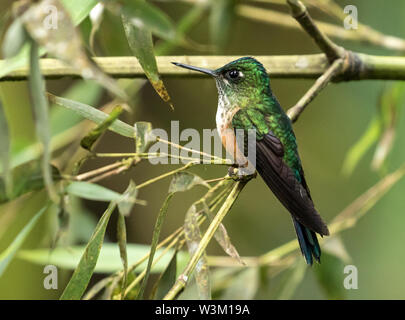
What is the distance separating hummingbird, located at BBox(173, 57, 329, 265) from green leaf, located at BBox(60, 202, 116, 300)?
15.3 inches

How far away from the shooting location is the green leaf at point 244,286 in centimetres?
178

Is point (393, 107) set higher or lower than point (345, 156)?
lower

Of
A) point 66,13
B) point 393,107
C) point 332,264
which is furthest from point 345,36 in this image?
point 66,13

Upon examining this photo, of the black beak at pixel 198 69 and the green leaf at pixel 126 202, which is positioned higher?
the black beak at pixel 198 69

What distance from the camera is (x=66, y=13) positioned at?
0.75 m

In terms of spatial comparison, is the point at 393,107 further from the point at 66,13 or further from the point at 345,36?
the point at 66,13

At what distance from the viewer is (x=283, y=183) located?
51.9 inches

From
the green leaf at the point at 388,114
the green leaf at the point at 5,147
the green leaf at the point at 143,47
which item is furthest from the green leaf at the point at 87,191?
the green leaf at the point at 388,114

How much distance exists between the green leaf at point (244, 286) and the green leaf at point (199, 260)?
2.25ft

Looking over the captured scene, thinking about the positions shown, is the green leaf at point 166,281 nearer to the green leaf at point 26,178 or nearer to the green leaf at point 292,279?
the green leaf at point 26,178

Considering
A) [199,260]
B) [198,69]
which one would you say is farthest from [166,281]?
[198,69]

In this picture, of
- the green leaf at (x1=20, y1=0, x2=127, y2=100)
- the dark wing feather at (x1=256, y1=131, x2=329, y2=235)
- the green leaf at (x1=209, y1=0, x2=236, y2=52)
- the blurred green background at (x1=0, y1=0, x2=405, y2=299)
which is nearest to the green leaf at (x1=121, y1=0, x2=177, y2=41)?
the green leaf at (x1=20, y1=0, x2=127, y2=100)

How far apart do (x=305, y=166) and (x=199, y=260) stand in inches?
95.8
